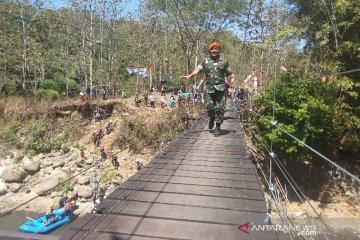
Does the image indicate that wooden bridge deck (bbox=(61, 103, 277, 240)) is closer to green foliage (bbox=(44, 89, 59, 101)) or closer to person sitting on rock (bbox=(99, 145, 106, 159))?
person sitting on rock (bbox=(99, 145, 106, 159))

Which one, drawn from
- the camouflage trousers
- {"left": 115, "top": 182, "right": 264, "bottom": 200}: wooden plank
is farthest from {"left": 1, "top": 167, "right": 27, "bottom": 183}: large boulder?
{"left": 115, "top": 182, "right": 264, "bottom": 200}: wooden plank

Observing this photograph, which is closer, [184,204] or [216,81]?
[184,204]

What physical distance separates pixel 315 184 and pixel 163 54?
13.0m

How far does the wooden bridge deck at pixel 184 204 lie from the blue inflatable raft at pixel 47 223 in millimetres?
8262

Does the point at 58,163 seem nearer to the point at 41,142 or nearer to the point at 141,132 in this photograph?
the point at 41,142

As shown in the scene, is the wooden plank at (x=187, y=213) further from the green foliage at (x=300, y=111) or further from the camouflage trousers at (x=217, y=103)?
the green foliage at (x=300, y=111)

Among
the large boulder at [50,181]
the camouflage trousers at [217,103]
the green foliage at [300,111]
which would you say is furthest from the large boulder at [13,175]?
the camouflage trousers at [217,103]

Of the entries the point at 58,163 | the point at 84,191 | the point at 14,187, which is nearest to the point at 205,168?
the point at 84,191

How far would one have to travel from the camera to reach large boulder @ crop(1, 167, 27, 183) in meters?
14.4

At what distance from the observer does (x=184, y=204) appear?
8.35 ft

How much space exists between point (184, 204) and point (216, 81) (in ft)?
9.43

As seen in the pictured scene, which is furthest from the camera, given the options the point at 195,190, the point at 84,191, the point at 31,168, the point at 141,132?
the point at 31,168

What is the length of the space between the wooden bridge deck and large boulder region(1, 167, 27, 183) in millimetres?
12514

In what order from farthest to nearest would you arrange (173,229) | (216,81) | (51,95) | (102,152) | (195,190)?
(51,95) < (102,152) < (216,81) < (195,190) < (173,229)
